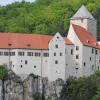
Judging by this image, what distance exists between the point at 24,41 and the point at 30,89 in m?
7.56

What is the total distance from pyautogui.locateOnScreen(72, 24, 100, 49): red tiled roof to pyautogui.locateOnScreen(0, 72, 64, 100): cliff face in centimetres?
833

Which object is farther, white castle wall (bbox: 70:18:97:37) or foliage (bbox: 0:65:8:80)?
white castle wall (bbox: 70:18:97:37)

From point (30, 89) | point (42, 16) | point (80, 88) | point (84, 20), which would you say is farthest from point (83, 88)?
point (42, 16)

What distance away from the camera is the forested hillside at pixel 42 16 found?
135 metres

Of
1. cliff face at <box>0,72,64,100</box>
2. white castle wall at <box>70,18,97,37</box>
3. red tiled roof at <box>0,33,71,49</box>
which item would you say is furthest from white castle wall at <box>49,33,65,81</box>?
white castle wall at <box>70,18,97,37</box>

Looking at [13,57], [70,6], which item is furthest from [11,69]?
[70,6]

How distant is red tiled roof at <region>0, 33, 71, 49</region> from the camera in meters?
104

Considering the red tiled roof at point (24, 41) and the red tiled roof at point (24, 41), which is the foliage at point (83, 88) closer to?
the red tiled roof at point (24, 41)

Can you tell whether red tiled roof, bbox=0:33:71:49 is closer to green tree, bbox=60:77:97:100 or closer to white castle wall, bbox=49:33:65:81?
white castle wall, bbox=49:33:65:81

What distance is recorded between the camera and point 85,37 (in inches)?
4215

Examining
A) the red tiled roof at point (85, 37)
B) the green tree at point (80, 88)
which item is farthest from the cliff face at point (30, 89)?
the red tiled roof at point (85, 37)

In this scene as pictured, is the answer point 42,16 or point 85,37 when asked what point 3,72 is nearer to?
point 85,37

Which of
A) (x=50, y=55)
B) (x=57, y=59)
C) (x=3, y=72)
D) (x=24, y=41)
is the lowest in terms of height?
(x=3, y=72)

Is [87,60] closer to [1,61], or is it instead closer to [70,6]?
[1,61]
